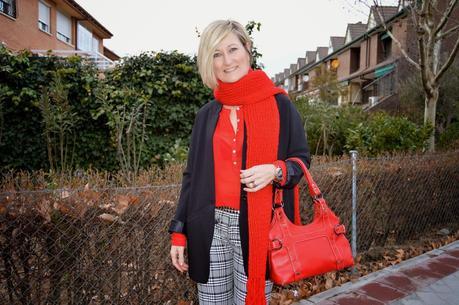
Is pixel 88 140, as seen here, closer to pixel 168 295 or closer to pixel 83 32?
pixel 168 295

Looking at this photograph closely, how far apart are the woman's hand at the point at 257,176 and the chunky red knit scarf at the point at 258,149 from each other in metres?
0.08

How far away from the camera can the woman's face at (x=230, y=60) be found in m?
1.67

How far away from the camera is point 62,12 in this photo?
2011 centimetres

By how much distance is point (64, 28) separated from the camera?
67.0 feet

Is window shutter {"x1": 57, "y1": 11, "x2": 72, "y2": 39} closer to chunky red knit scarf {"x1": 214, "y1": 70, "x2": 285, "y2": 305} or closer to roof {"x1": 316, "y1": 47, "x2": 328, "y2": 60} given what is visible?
chunky red knit scarf {"x1": 214, "y1": 70, "x2": 285, "y2": 305}

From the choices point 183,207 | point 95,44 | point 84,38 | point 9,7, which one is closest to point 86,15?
point 84,38

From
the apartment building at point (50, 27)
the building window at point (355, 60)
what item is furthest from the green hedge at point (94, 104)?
the building window at point (355, 60)

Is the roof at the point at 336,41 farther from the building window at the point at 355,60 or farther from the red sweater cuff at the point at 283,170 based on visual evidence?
the red sweater cuff at the point at 283,170

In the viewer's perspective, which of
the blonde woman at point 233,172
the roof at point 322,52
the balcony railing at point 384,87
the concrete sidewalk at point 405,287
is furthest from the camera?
the roof at point 322,52

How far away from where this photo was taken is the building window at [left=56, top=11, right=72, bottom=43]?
19.8 meters

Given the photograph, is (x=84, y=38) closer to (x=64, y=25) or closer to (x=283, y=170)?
(x=64, y=25)

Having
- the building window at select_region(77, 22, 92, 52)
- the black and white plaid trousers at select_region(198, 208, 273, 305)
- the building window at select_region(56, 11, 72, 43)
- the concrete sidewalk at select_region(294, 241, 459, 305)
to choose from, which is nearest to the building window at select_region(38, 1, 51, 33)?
the building window at select_region(56, 11, 72, 43)

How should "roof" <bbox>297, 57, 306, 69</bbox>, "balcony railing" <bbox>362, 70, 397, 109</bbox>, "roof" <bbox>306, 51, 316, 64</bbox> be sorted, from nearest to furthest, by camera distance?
"balcony railing" <bbox>362, 70, 397, 109</bbox>
"roof" <bbox>306, 51, 316, 64</bbox>
"roof" <bbox>297, 57, 306, 69</bbox>

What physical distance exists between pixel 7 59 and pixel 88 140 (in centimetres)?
214
